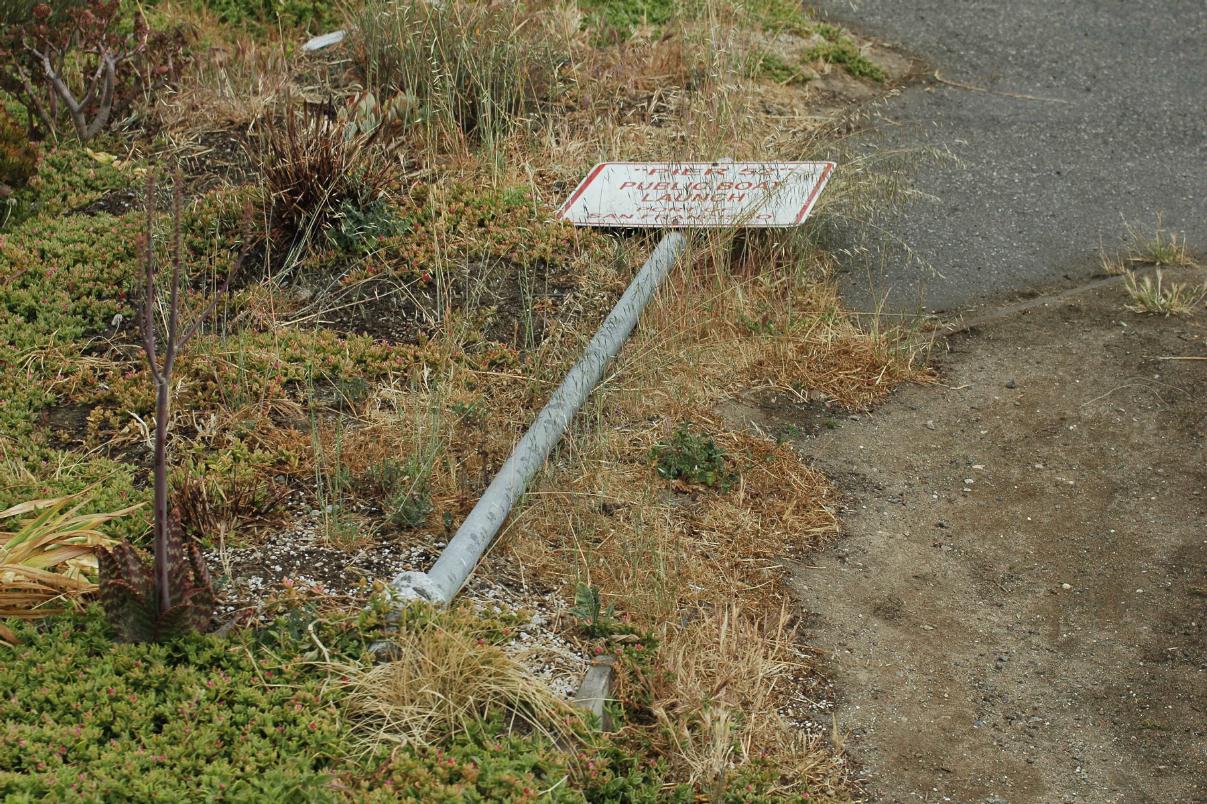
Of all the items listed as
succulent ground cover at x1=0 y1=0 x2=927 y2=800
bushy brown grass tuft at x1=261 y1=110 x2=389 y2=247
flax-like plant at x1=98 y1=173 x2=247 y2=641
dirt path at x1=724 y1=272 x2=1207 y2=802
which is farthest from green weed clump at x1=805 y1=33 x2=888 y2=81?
flax-like plant at x1=98 y1=173 x2=247 y2=641

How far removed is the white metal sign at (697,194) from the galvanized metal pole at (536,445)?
229mm

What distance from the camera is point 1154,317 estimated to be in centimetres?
621

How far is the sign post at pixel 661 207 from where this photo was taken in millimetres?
5039

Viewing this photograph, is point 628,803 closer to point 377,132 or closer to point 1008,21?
point 377,132

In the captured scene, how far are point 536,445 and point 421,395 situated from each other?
60 cm

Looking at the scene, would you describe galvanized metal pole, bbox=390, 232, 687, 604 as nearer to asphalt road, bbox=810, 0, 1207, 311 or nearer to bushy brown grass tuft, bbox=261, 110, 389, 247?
asphalt road, bbox=810, 0, 1207, 311

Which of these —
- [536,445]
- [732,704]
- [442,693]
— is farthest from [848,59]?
[442,693]

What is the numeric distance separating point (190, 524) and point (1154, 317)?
4.61 m

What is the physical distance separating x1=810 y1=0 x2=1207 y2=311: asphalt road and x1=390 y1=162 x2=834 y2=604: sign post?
0.61 meters

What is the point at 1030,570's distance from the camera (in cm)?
460

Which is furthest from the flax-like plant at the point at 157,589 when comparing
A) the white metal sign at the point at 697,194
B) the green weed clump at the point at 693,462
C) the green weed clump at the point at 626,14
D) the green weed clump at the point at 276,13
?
the green weed clump at the point at 626,14

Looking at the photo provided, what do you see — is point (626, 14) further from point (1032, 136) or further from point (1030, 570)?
point (1030, 570)

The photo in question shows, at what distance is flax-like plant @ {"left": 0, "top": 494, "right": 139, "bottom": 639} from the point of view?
3693 mm

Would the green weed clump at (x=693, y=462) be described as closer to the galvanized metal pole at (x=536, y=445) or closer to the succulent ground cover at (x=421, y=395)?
the succulent ground cover at (x=421, y=395)
